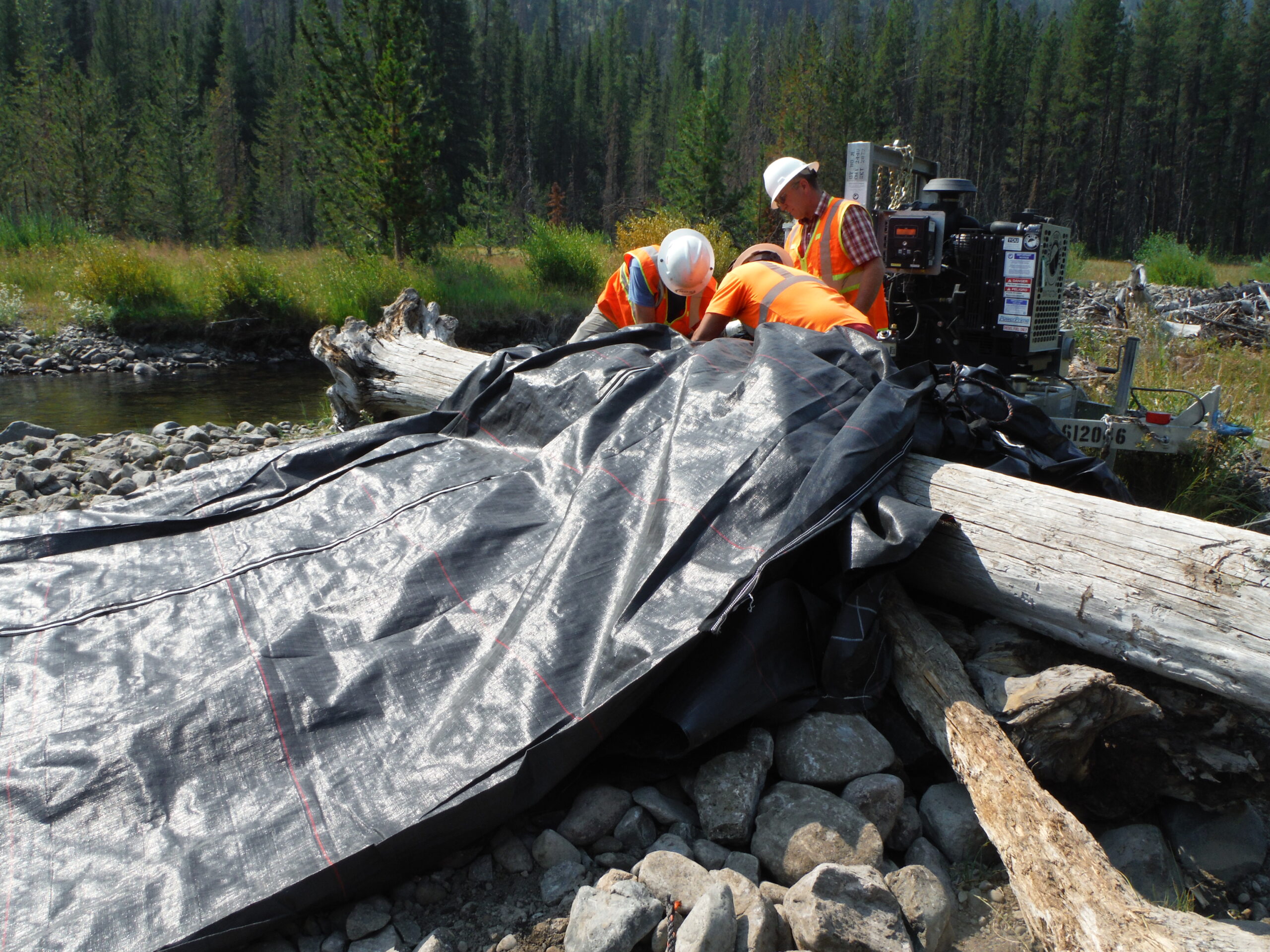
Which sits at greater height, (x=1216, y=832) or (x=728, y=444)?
(x=728, y=444)

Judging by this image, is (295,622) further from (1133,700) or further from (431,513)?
(1133,700)

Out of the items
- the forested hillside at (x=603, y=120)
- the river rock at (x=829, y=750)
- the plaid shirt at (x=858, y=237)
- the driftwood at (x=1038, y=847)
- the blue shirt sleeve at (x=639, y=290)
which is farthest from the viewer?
the forested hillside at (x=603, y=120)

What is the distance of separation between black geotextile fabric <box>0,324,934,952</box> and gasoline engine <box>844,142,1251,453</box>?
1.55 m

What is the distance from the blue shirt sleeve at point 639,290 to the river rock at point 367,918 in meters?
3.69

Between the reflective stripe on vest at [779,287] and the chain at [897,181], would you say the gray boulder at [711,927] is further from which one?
the chain at [897,181]

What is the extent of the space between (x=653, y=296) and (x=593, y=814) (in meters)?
3.39

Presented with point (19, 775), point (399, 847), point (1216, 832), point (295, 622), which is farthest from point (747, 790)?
point (19, 775)

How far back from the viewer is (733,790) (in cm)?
235

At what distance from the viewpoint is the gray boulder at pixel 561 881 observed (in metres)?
2.16

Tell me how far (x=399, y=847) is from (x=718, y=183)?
28628 mm

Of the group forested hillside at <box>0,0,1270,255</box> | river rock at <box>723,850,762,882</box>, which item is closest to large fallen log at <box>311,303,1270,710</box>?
river rock at <box>723,850,762,882</box>

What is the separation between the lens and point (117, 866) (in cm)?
202

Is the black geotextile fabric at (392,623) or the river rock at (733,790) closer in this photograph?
the black geotextile fabric at (392,623)

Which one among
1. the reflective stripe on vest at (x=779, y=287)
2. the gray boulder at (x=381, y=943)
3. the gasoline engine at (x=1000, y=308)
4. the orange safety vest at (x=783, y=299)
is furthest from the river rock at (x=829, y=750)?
the gasoline engine at (x=1000, y=308)
